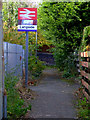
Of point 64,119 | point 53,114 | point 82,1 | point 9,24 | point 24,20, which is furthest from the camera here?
point 9,24

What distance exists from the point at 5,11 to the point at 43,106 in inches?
474

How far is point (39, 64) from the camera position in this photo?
58.2 feet

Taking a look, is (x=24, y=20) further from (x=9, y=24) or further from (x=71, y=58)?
(x=9, y=24)

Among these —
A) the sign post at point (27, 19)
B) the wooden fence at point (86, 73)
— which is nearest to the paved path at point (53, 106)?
the wooden fence at point (86, 73)

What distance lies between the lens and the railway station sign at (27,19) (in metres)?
10.5

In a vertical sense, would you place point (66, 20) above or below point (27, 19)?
above

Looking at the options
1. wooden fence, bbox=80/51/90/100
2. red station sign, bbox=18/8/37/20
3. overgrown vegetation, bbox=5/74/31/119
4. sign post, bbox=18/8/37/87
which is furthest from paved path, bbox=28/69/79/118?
red station sign, bbox=18/8/37/20

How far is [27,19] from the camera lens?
10.6 metres

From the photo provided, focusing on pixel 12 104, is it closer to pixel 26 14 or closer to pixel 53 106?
pixel 53 106

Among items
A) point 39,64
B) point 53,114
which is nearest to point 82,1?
point 39,64

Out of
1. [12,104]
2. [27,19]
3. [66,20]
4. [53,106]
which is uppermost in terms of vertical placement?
[66,20]

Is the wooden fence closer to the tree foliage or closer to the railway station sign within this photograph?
the railway station sign

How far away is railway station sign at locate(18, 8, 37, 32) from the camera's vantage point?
1054cm

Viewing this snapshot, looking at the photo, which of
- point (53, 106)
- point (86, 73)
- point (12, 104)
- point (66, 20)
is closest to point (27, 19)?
point (86, 73)
